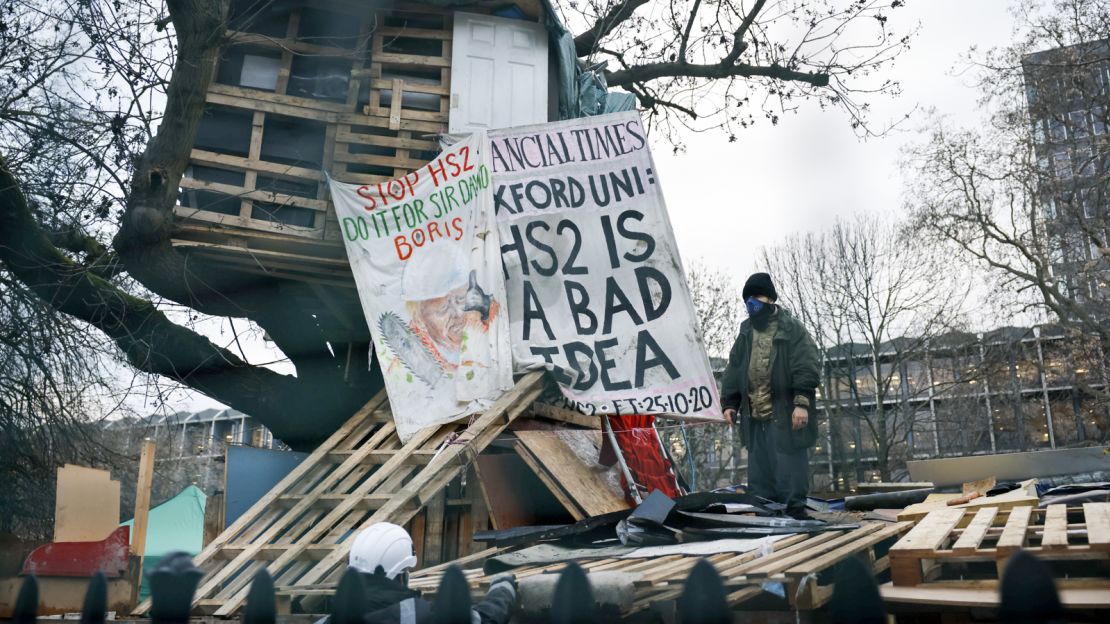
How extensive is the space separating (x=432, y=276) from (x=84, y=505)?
12.0ft

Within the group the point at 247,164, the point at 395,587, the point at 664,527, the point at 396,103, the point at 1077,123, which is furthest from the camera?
the point at 1077,123

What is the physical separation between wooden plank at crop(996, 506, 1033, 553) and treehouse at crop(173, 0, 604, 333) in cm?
640

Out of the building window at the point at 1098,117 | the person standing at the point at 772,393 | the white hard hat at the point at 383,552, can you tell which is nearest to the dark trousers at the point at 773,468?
the person standing at the point at 772,393

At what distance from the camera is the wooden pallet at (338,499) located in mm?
6539

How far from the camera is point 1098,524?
4.66 metres

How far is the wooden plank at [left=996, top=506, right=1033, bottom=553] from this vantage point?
4254 millimetres

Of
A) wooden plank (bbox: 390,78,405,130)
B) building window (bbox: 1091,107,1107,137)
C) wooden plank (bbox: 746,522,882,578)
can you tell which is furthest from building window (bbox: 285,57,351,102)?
building window (bbox: 1091,107,1107,137)

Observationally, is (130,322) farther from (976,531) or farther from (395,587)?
(976,531)


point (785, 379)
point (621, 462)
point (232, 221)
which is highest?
point (232, 221)

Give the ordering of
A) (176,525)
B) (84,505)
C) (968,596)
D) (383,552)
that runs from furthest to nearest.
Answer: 1. (176,525)
2. (84,505)
3. (383,552)
4. (968,596)

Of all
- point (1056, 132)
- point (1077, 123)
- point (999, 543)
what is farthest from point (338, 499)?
point (1056, 132)

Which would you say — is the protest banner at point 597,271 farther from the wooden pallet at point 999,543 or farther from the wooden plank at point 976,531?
the wooden pallet at point 999,543

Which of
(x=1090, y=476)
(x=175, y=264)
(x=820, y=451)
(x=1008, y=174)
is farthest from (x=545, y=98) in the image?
(x=820, y=451)

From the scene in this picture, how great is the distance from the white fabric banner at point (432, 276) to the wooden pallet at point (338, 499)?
41cm
